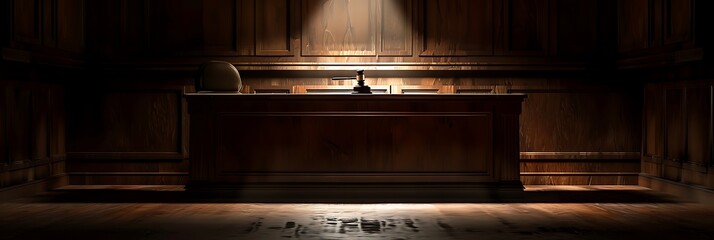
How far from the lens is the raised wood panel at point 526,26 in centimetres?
796

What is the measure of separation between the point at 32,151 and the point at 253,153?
6.59 ft

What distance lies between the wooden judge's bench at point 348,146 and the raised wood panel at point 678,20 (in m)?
1.37

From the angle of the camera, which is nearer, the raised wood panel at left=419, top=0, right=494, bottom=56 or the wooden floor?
the wooden floor

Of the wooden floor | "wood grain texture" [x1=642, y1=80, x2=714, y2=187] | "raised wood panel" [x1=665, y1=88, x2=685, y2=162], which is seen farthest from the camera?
"raised wood panel" [x1=665, y1=88, x2=685, y2=162]

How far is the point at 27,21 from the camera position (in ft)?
22.4

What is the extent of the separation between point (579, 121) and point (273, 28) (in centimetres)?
294

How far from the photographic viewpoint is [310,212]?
5.81 meters

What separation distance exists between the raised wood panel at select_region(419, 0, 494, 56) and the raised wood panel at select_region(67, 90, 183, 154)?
2388 mm

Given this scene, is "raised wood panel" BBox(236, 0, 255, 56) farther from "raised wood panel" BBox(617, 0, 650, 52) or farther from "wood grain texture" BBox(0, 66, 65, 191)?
"raised wood panel" BBox(617, 0, 650, 52)

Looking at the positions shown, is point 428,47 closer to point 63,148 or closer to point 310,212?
point 310,212

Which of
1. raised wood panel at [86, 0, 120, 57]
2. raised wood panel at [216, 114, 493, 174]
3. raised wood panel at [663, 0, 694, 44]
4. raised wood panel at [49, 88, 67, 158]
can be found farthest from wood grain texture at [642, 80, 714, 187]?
raised wood panel at [49, 88, 67, 158]

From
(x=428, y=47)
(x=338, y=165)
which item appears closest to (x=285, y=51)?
(x=428, y=47)

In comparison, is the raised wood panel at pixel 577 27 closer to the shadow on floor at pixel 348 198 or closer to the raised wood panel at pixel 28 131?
the shadow on floor at pixel 348 198

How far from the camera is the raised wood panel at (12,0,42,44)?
6.57m
